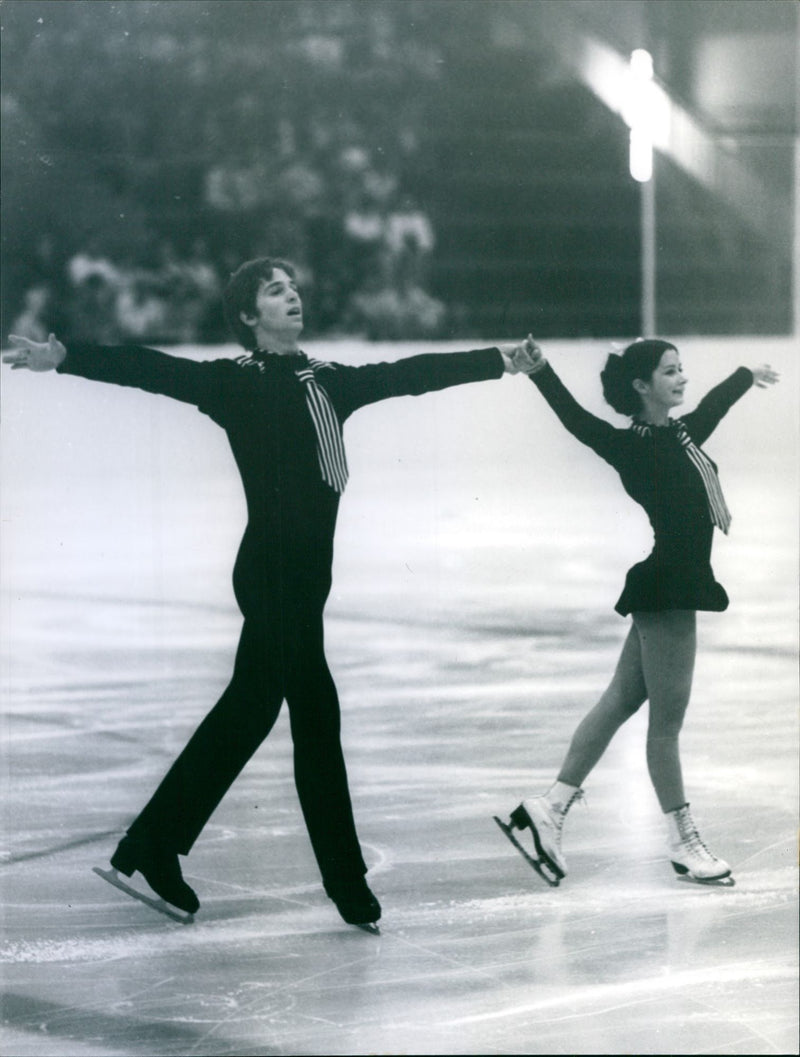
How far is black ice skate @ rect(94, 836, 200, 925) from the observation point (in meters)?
4.77

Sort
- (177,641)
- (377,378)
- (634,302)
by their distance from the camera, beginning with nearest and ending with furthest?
(377,378)
(177,641)
(634,302)

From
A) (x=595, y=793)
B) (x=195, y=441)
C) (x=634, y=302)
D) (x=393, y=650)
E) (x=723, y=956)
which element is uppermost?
(x=634, y=302)

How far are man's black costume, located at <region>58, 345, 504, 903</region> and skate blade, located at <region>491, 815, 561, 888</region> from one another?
0.45 metres

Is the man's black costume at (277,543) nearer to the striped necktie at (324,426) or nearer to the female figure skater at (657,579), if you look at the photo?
the striped necktie at (324,426)

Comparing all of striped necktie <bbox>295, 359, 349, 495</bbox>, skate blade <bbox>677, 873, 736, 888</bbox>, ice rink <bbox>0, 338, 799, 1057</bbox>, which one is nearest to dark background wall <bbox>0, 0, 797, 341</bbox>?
ice rink <bbox>0, 338, 799, 1057</bbox>

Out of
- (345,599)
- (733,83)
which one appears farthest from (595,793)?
(733,83)

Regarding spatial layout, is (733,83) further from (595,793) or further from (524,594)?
(595,793)

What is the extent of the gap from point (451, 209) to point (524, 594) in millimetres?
1165

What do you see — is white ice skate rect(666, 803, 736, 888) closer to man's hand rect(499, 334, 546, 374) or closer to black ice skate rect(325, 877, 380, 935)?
black ice skate rect(325, 877, 380, 935)

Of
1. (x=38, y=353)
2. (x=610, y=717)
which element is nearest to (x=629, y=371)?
(x=610, y=717)

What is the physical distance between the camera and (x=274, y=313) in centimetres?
467

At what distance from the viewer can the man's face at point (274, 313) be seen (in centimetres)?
466

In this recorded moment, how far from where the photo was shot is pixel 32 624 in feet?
17.4

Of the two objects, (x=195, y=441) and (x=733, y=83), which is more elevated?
(x=733, y=83)
